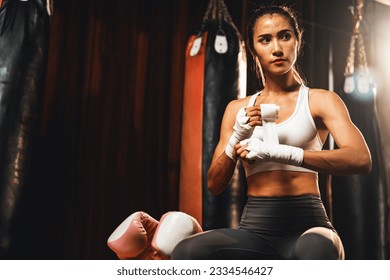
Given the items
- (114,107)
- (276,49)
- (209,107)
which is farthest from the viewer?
(114,107)

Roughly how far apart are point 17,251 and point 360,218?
1.31m

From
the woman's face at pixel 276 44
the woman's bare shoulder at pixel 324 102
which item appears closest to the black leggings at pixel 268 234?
the woman's bare shoulder at pixel 324 102

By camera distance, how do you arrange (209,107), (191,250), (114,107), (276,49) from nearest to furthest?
(191,250) < (276,49) < (209,107) < (114,107)

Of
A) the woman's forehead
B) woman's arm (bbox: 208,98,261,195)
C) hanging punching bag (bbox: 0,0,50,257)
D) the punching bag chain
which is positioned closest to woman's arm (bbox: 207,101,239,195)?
woman's arm (bbox: 208,98,261,195)

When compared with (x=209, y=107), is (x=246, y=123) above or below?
below

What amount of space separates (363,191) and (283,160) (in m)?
0.95

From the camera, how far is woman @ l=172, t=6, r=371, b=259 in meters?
0.96

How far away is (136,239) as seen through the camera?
1098mm

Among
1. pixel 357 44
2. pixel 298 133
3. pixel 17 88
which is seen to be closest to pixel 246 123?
pixel 298 133

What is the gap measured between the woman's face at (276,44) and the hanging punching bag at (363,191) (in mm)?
723

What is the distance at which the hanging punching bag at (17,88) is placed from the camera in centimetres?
134

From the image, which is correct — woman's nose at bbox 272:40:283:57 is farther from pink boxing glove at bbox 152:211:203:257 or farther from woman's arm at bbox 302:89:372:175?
pink boxing glove at bbox 152:211:203:257

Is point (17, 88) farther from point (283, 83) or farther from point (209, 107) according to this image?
point (283, 83)

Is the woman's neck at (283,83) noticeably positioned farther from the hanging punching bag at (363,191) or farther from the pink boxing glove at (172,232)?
the hanging punching bag at (363,191)
